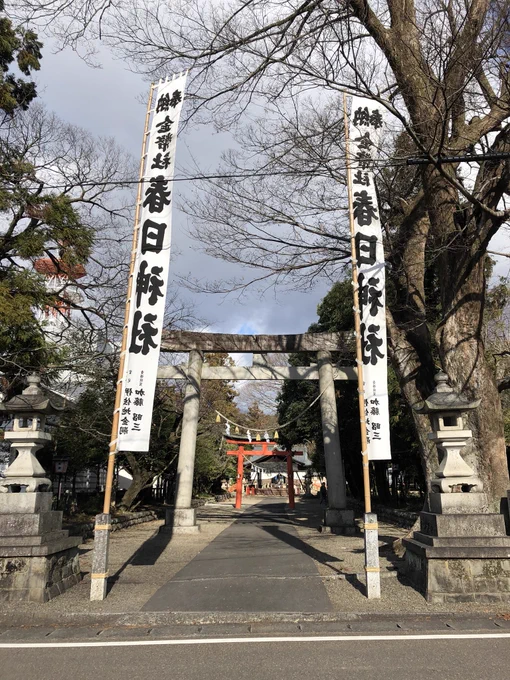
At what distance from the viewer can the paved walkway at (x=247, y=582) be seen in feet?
20.6

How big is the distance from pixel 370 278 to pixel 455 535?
3919 mm

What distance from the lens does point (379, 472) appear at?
20.7m

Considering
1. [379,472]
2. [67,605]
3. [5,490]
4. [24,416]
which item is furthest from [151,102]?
[379,472]

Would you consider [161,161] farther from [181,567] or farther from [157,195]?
[181,567]

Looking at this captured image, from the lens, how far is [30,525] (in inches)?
263

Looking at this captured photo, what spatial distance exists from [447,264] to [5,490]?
8.37m

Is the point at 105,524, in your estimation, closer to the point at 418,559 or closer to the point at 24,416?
the point at 24,416

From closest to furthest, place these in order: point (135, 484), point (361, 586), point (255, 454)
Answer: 1. point (361, 586)
2. point (135, 484)
3. point (255, 454)

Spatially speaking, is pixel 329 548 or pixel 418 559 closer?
pixel 418 559

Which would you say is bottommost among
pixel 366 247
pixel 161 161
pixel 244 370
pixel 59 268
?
pixel 244 370

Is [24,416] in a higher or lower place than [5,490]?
higher

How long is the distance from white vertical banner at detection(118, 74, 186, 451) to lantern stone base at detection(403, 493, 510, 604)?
13.7 ft

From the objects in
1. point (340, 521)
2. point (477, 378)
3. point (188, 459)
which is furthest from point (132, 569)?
point (477, 378)

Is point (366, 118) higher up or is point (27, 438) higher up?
point (366, 118)
